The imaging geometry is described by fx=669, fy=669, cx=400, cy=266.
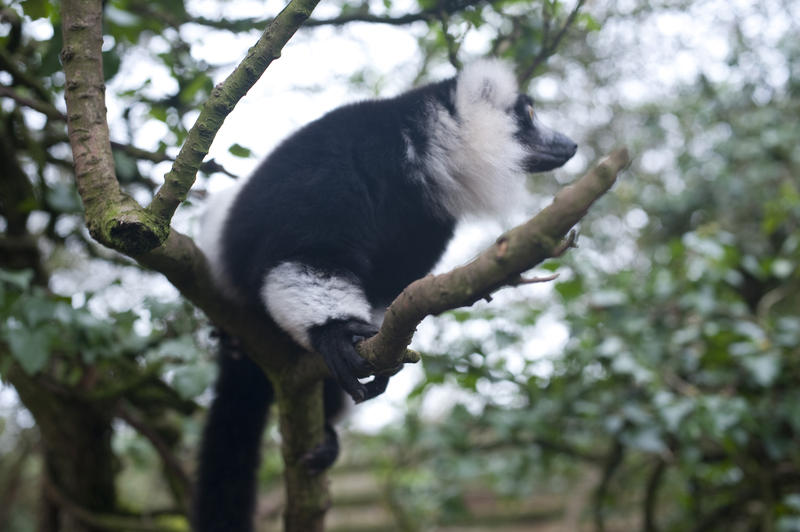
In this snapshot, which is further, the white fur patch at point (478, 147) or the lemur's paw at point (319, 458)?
the white fur patch at point (478, 147)

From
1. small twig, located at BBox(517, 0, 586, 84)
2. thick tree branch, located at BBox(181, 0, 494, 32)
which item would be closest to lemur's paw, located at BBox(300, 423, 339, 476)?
thick tree branch, located at BBox(181, 0, 494, 32)

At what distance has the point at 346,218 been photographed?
230 centimetres

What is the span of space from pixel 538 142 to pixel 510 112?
19 cm

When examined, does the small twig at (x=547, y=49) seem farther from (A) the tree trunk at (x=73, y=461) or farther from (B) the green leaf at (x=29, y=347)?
(A) the tree trunk at (x=73, y=461)

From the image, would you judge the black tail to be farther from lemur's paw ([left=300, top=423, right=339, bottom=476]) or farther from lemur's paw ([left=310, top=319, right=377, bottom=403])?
lemur's paw ([left=310, top=319, right=377, bottom=403])

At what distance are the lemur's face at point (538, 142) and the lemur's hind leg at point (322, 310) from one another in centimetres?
131

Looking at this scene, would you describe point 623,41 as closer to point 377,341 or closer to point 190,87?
point 190,87

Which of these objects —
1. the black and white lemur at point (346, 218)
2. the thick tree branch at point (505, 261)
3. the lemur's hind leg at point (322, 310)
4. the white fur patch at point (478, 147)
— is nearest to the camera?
the thick tree branch at point (505, 261)

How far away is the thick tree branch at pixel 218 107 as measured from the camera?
165cm

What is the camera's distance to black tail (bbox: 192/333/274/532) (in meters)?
2.96

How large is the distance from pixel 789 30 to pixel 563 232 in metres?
5.20

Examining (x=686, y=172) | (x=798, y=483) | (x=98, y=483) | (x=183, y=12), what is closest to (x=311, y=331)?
(x=183, y=12)

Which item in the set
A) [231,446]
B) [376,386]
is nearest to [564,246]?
[376,386]

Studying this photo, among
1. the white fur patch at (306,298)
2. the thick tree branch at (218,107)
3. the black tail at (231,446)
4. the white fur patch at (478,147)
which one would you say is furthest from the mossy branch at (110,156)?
the black tail at (231,446)
